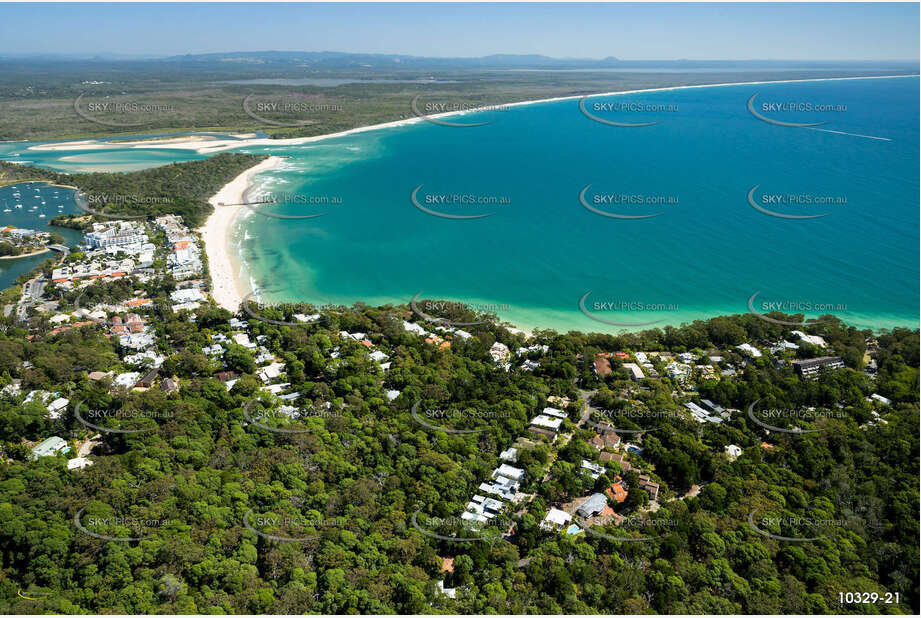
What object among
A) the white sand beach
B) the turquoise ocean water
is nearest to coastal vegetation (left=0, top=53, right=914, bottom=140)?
the turquoise ocean water

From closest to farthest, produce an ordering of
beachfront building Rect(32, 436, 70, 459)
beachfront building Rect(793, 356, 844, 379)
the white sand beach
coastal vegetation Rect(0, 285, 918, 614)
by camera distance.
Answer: coastal vegetation Rect(0, 285, 918, 614) < beachfront building Rect(32, 436, 70, 459) < beachfront building Rect(793, 356, 844, 379) < the white sand beach

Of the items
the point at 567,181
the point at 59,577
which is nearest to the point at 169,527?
the point at 59,577

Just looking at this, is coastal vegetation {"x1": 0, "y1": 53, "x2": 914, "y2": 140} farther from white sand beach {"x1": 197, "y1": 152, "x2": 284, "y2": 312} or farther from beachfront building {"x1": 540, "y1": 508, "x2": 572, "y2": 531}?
beachfront building {"x1": 540, "y1": 508, "x2": 572, "y2": 531}

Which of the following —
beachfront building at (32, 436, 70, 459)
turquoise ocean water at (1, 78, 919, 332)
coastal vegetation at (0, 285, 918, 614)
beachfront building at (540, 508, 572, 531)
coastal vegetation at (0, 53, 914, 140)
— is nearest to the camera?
coastal vegetation at (0, 285, 918, 614)

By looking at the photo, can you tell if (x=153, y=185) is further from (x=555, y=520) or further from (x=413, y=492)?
(x=555, y=520)

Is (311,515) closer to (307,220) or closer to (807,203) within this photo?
(307,220)
